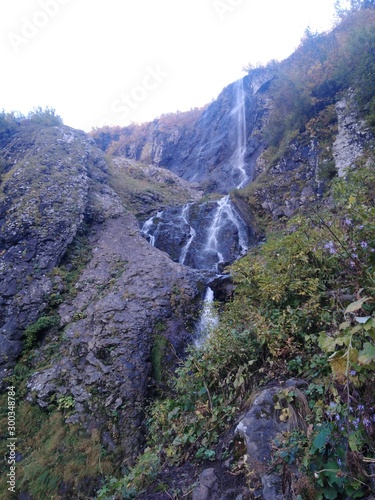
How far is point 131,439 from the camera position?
6027 millimetres

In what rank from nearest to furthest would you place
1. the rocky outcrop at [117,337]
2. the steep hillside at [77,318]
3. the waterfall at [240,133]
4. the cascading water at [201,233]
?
the steep hillside at [77,318], the rocky outcrop at [117,337], the cascading water at [201,233], the waterfall at [240,133]

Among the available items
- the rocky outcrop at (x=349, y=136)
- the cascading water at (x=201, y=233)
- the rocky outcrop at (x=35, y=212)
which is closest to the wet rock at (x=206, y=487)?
the rocky outcrop at (x=35, y=212)

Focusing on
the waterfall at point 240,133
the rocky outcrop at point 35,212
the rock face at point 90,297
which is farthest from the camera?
the waterfall at point 240,133

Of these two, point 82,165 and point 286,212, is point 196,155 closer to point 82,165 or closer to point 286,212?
point 82,165

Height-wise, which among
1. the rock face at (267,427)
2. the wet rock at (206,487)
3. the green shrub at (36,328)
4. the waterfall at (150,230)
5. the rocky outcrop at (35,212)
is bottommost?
the wet rock at (206,487)

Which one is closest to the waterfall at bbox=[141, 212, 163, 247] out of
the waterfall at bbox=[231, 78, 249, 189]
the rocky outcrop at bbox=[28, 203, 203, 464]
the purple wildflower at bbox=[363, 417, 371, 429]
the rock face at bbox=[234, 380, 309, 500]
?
the rocky outcrop at bbox=[28, 203, 203, 464]

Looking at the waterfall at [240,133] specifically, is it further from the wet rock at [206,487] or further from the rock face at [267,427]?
the wet rock at [206,487]

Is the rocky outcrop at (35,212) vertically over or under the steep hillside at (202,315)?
over

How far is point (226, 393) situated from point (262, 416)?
3.47ft

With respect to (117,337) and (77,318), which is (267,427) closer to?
(117,337)

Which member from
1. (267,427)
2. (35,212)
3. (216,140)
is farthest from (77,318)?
(216,140)

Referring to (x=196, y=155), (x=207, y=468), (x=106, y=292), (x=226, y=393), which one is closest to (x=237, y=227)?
(x=106, y=292)

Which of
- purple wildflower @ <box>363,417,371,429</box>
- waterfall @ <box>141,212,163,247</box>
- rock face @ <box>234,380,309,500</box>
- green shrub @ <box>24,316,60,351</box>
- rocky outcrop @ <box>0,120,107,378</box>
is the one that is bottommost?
rock face @ <box>234,380,309,500</box>

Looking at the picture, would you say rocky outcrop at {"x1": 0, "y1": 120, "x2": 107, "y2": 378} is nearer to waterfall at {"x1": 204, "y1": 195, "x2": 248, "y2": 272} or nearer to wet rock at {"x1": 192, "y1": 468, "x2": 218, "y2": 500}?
waterfall at {"x1": 204, "y1": 195, "x2": 248, "y2": 272}
